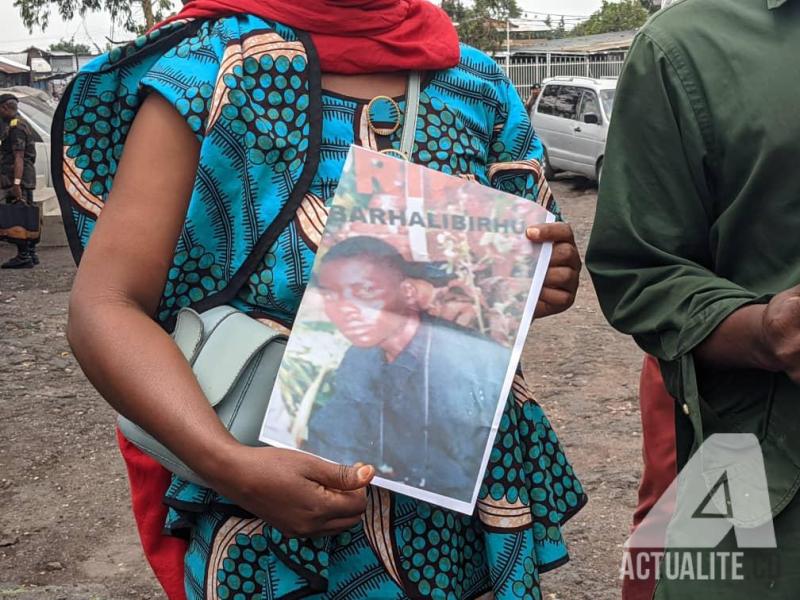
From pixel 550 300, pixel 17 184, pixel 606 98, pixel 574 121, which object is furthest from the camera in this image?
pixel 574 121

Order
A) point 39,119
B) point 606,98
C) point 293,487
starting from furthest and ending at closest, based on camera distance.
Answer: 1. point 606,98
2. point 39,119
3. point 293,487

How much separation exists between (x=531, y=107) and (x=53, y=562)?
15856 millimetres

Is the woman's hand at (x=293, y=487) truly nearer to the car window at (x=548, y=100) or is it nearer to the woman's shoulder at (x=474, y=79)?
the woman's shoulder at (x=474, y=79)

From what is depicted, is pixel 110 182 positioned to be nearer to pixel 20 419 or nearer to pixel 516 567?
pixel 516 567

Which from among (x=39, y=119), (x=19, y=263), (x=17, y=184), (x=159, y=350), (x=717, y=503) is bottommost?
(x=19, y=263)

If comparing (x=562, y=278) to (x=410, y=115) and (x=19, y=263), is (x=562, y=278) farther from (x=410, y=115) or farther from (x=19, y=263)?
(x=19, y=263)

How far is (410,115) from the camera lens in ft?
5.11

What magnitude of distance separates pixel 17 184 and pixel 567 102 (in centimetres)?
932

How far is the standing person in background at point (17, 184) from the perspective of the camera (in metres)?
10.9

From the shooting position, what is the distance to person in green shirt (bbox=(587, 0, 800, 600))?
1.43m

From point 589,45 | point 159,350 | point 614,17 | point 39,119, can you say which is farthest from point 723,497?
point 614,17

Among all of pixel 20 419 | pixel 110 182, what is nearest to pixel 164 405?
pixel 110 182

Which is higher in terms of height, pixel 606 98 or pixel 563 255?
pixel 563 255

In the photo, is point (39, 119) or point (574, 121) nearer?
point (39, 119)
